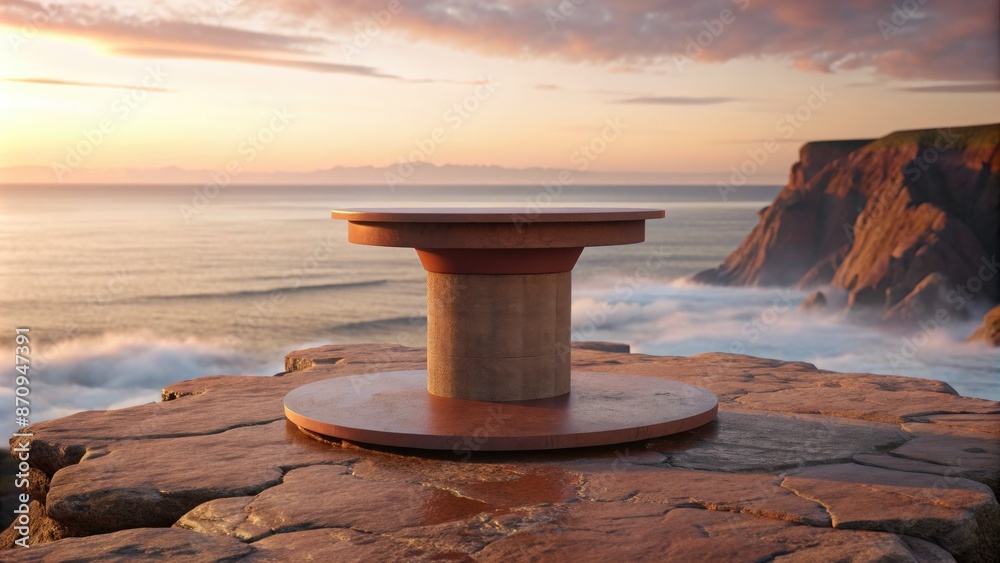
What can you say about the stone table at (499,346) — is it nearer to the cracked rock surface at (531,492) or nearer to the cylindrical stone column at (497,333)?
the cylindrical stone column at (497,333)

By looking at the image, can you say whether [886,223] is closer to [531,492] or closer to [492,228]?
[492,228]

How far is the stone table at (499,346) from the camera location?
20.3 feet

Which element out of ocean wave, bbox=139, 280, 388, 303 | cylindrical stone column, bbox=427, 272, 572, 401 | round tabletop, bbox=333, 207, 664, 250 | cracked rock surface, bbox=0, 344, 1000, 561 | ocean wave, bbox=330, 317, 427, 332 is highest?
round tabletop, bbox=333, 207, 664, 250

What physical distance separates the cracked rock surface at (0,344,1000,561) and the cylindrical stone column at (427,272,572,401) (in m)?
0.95

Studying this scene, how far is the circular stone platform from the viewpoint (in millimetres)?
5859

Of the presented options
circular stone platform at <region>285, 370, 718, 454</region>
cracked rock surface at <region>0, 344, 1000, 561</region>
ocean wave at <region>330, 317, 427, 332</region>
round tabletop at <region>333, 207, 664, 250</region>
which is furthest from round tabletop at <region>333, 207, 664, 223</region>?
ocean wave at <region>330, 317, 427, 332</region>

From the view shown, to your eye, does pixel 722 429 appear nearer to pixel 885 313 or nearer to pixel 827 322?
pixel 885 313

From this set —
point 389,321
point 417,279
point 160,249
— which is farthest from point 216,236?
point 389,321

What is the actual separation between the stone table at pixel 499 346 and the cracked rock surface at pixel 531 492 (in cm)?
18

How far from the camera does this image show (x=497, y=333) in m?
6.70

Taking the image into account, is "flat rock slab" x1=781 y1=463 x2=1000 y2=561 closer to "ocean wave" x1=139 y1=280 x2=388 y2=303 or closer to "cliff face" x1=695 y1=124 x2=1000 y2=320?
"ocean wave" x1=139 y1=280 x2=388 y2=303

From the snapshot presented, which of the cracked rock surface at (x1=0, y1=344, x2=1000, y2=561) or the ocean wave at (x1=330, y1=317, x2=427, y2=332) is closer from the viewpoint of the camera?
the cracked rock surface at (x1=0, y1=344, x2=1000, y2=561)

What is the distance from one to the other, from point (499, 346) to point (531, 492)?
5.81ft

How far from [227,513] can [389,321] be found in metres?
31.3
